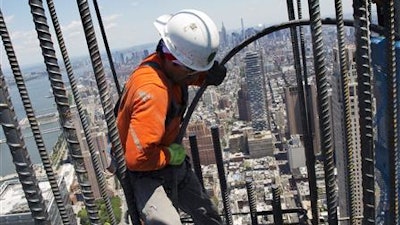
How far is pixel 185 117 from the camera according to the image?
6.23ft

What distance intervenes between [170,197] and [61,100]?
763 mm

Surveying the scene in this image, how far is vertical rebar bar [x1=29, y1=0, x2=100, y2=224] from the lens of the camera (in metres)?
1.10

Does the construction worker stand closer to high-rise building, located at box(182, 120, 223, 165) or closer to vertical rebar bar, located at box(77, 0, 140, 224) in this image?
vertical rebar bar, located at box(77, 0, 140, 224)

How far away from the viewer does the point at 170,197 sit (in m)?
1.76

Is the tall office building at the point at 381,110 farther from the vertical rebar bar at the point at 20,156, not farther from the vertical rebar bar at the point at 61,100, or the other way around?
the vertical rebar bar at the point at 20,156

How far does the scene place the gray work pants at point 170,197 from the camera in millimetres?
1539

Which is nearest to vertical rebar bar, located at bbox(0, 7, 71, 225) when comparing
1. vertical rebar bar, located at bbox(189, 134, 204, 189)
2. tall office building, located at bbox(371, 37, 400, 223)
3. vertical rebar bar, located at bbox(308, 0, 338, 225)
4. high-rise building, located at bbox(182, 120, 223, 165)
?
vertical rebar bar, located at bbox(308, 0, 338, 225)

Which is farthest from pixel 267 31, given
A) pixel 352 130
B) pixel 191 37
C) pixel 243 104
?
pixel 243 104

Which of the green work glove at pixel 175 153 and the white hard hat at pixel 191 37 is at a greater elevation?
the white hard hat at pixel 191 37

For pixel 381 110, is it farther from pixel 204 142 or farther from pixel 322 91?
pixel 204 142

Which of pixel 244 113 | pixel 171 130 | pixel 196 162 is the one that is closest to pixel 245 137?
pixel 244 113

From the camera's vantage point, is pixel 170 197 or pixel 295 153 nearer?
pixel 170 197

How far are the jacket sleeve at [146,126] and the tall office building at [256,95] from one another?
63.5ft

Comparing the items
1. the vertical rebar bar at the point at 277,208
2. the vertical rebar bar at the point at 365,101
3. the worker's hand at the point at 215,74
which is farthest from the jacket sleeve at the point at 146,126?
the vertical rebar bar at the point at 277,208
